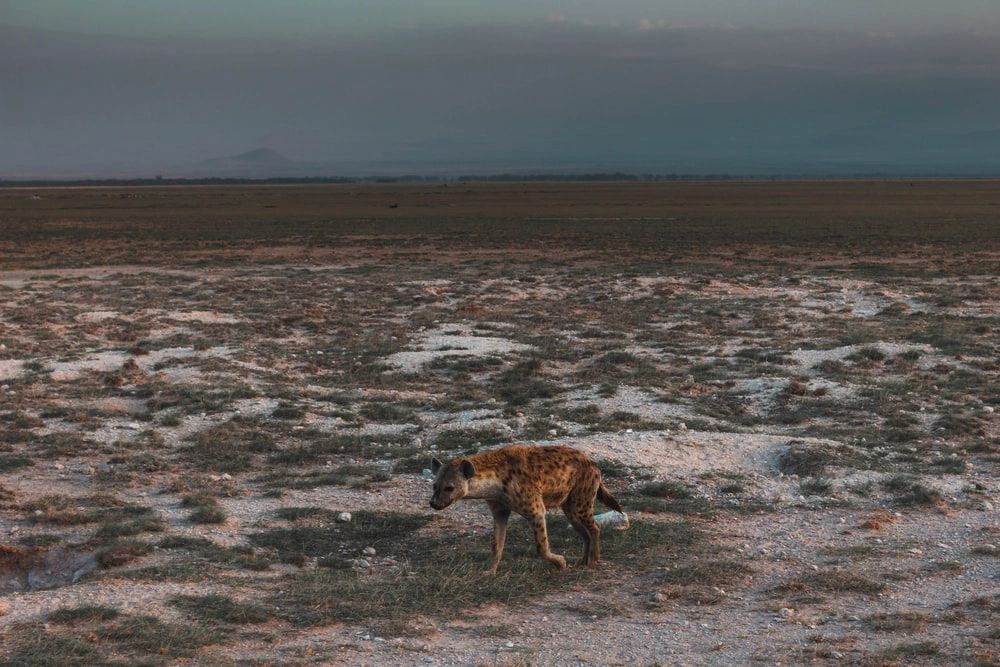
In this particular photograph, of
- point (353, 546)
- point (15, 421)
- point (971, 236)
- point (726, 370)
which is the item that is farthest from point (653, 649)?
point (971, 236)

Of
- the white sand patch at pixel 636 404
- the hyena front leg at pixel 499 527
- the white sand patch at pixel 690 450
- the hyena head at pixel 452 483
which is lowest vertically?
the white sand patch at pixel 636 404

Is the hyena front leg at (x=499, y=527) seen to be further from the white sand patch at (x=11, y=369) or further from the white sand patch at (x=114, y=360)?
the white sand patch at (x=11, y=369)

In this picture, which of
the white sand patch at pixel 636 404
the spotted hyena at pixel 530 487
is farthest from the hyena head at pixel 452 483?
the white sand patch at pixel 636 404

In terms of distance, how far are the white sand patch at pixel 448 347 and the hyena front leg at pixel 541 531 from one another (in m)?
8.77

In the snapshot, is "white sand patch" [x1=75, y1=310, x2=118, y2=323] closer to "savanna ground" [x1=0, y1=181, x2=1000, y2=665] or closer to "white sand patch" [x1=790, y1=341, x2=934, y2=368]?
"savanna ground" [x1=0, y1=181, x2=1000, y2=665]

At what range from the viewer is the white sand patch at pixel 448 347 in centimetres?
1767

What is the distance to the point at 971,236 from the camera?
52906 mm

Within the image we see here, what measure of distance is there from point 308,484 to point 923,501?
584 centimetres

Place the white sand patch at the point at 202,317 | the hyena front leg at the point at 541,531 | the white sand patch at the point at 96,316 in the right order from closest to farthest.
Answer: the hyena front leg at the point at 541,531 → the white sand patch at the point at 96,316 → the white sand patch at the point at 202,317

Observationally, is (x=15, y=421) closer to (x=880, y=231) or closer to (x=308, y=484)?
(x=308, y=484)

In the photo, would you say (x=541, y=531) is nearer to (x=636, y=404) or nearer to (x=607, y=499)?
(x=607, y=499)

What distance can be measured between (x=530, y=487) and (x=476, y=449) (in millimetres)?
3782

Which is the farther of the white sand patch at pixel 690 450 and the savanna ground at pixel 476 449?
the white sand patch at pixel 690 450

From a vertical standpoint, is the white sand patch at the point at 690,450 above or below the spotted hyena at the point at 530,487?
below
